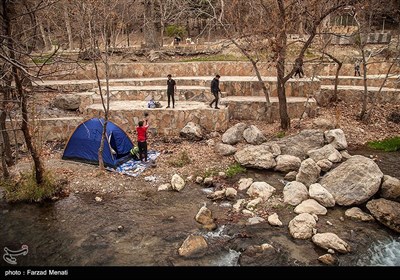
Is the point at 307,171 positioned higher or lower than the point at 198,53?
lower

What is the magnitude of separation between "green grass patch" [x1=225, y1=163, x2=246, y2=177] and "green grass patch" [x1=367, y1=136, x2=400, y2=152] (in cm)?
617

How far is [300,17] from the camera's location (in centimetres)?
1375

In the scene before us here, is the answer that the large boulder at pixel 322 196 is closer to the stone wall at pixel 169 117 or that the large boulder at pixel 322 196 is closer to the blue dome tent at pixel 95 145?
the stone wall at pixel 169 117

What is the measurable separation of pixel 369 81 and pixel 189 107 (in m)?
11.9

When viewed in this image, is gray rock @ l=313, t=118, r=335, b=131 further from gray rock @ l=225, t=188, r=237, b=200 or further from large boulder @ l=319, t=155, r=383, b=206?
gray rock @ l=225, t=188, r=237, b=200

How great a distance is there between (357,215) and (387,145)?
21.0ft

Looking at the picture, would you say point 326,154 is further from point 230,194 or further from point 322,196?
point 230,194

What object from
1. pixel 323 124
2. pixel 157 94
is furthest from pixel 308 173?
pixel 157 94

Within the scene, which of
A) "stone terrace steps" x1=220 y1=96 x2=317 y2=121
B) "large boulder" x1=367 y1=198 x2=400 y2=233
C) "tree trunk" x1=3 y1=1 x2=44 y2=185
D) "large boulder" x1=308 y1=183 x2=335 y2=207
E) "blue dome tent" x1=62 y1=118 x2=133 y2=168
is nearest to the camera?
"tree trunk" x1=3 y1=1 x2=44 y2=185

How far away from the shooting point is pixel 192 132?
47.1 feet

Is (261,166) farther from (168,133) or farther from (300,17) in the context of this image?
(300,17)

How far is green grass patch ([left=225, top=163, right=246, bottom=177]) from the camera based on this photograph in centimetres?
1145

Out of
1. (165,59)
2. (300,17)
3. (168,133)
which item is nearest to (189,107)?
(168,133)

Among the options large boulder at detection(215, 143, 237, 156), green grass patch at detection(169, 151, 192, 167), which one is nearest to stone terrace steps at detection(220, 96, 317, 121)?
large boulder at detection(215, 143, 237, 156)
